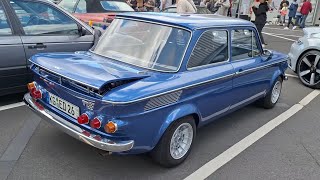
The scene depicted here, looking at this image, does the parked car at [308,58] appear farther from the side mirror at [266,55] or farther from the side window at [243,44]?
the side window at [243,44]

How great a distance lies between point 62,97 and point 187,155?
1.45 m

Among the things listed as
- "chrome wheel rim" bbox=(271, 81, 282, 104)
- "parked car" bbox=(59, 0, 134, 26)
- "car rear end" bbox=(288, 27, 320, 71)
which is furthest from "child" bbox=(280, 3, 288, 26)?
"chrome wheel rim" bbox=(271, 81, 282, 104)

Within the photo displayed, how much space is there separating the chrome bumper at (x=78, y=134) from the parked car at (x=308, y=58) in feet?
16.6

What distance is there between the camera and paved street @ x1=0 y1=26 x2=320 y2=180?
326cm

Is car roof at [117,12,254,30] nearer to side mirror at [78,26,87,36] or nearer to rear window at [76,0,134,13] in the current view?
side mirror at [78,26,87,36]

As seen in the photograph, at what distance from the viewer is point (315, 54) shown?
6.49 m

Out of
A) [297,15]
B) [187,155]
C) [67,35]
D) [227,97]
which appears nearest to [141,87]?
[187,155]

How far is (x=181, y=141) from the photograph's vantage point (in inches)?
137

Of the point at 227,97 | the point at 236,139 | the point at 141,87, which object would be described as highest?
the point at 141,87

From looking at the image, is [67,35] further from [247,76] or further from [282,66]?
[282,66]

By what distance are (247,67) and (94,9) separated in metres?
5.26

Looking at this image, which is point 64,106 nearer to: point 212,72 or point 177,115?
point 177,115

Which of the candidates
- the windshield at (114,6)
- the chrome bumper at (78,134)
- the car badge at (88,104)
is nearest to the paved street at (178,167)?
the chrome bumper at (78,134)

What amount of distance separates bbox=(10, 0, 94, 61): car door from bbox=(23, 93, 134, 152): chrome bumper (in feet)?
4.97
